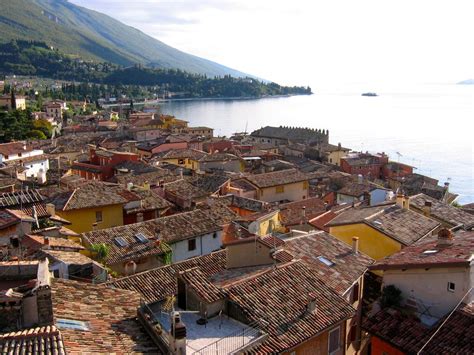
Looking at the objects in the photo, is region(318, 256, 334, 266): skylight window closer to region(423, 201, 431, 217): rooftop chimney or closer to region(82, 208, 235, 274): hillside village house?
region(82, 208, 235, 274): hillside village house

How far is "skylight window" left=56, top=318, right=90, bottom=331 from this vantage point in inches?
350

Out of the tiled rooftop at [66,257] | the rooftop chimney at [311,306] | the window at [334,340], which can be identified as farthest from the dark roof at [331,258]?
the tiled rooftop at [66,257]

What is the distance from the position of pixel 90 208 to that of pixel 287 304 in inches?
632

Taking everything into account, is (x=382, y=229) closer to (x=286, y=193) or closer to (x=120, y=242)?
(x=120, y=242)

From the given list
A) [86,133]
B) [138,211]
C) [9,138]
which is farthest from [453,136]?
[138,211]

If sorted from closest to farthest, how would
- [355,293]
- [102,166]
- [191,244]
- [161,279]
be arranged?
[355,293]
[161,279]
[191,244]
[102,166]

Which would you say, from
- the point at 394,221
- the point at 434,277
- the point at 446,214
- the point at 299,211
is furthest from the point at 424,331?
the point at 299,211

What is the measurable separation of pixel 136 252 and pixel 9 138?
58.9 meters

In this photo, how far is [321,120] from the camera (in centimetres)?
17012

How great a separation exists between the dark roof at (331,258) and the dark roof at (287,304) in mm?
1631

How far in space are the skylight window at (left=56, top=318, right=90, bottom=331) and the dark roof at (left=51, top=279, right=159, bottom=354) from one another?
0.26 ft

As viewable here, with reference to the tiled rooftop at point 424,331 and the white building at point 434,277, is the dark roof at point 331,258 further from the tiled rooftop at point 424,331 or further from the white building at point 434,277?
the tiled rooftop at point 424,331

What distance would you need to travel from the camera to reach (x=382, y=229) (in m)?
18.5

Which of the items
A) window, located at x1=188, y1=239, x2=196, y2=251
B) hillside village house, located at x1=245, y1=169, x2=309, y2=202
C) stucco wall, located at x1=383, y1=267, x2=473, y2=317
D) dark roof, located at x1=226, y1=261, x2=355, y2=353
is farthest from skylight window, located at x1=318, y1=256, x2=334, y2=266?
hillside village house, located at x1=245, y1=169, x2=309, y2=202
